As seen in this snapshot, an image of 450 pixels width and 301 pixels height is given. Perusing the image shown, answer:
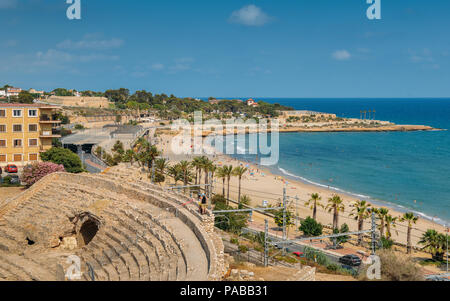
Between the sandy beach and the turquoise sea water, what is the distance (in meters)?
3.71

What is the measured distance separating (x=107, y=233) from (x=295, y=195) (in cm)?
3737

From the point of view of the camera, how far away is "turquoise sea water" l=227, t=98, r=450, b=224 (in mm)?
57469

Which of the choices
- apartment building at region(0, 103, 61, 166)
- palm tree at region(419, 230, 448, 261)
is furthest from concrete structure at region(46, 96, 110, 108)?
palm tree at region(419, 230, 448, 261)

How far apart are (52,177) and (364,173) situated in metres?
59.3

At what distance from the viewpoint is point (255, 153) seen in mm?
100750

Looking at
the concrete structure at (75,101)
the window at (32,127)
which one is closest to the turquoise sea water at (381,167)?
the window at (32,127)

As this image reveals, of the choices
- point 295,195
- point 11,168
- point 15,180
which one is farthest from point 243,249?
point 11,168

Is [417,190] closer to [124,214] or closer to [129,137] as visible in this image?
[124,214]

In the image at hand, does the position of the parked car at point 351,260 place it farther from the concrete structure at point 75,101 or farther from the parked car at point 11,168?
the concrete structure at point 75,101

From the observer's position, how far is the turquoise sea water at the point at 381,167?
189ft

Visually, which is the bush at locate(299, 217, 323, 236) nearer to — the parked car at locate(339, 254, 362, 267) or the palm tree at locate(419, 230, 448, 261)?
the parked car at locate(339, 254, 362, 267)

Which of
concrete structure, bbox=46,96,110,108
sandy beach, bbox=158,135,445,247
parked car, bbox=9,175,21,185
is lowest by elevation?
sandy beach, bbox=158,135,445,247

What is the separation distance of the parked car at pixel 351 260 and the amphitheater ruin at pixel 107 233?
13.2 m

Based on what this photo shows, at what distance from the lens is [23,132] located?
50906 mm
